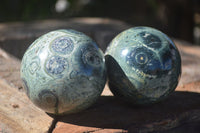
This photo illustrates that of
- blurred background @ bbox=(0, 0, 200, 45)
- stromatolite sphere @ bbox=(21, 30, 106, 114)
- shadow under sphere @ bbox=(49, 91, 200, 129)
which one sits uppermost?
stromatolite sphere @ bbox=(21, 30, 106, 114)

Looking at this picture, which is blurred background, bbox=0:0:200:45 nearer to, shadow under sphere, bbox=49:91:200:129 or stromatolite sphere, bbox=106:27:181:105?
shadow under sphere, bbox=49:91:200:129

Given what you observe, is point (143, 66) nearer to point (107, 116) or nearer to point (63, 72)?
point (107, 116)

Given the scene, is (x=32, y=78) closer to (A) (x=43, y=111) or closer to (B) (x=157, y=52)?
(A) (x=43, y=111)

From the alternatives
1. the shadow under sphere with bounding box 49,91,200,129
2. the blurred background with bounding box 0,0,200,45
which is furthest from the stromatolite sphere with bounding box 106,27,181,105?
the blurred background with bounding box 0,0,200,45

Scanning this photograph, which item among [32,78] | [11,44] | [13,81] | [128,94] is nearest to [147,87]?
[128,94]

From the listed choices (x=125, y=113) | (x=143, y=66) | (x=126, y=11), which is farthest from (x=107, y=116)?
(x=126, y=11)

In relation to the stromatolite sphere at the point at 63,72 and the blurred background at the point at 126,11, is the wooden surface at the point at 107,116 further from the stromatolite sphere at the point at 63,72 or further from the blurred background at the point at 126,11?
the blurred background at the point at 126,11
